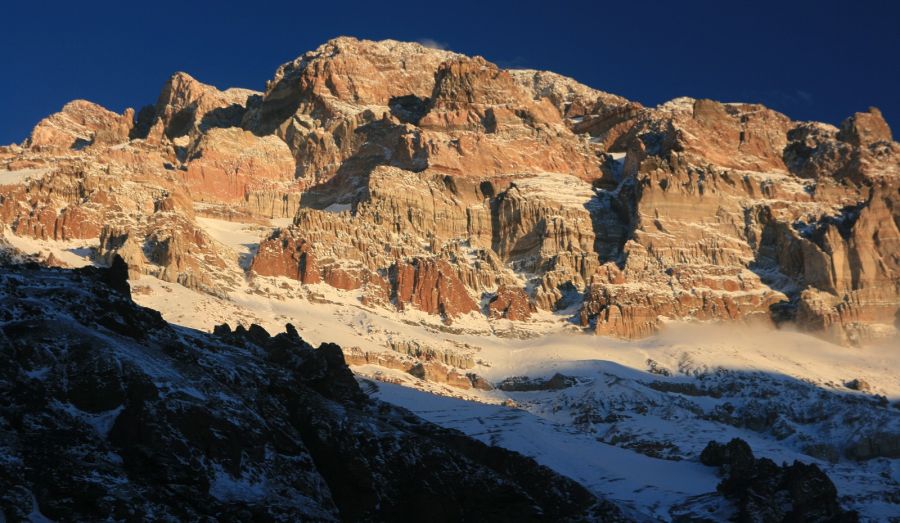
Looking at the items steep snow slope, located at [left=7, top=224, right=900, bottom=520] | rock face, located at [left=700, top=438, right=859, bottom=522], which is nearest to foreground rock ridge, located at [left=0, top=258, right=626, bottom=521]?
rock face, located at [left=700, top=438, right=859, bottom=522]

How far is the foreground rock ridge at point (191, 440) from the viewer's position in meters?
62.5

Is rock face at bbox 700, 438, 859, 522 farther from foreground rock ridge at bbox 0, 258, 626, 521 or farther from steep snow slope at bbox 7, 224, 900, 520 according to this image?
foreground rock ridge at bbox 0, 258, 626, 521

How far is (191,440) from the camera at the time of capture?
2746 inches

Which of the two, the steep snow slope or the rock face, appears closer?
the rock face

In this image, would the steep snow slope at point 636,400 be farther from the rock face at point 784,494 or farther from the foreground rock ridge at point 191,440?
the foreground rock ridge at point 191,440

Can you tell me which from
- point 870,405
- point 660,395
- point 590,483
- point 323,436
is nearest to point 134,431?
point 323,436

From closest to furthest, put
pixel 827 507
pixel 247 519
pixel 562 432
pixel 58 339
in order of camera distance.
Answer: pixel 247 519 < pixel 58 339 < pixel 827 507 < pixel 562 432

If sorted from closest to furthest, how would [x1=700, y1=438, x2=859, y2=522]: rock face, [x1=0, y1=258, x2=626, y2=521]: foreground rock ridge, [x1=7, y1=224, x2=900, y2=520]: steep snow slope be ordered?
[x1=0, y1=258, x2=626, y2=521]: foreground rock ridge, [x1=700, y1=438, x2=859, y2=522]: rock face, [x1=7, y1=224, x2=900, y2=520]: steep snow slope

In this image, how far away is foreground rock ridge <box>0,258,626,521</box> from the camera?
6253cm

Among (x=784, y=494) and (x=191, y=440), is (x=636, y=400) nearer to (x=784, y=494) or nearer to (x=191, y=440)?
(x=784, y=494)

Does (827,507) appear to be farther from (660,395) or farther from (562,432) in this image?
(660,395)

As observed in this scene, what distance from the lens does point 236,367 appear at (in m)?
84.1

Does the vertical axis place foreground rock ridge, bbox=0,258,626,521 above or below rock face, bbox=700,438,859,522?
above

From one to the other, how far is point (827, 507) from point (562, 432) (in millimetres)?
37450
